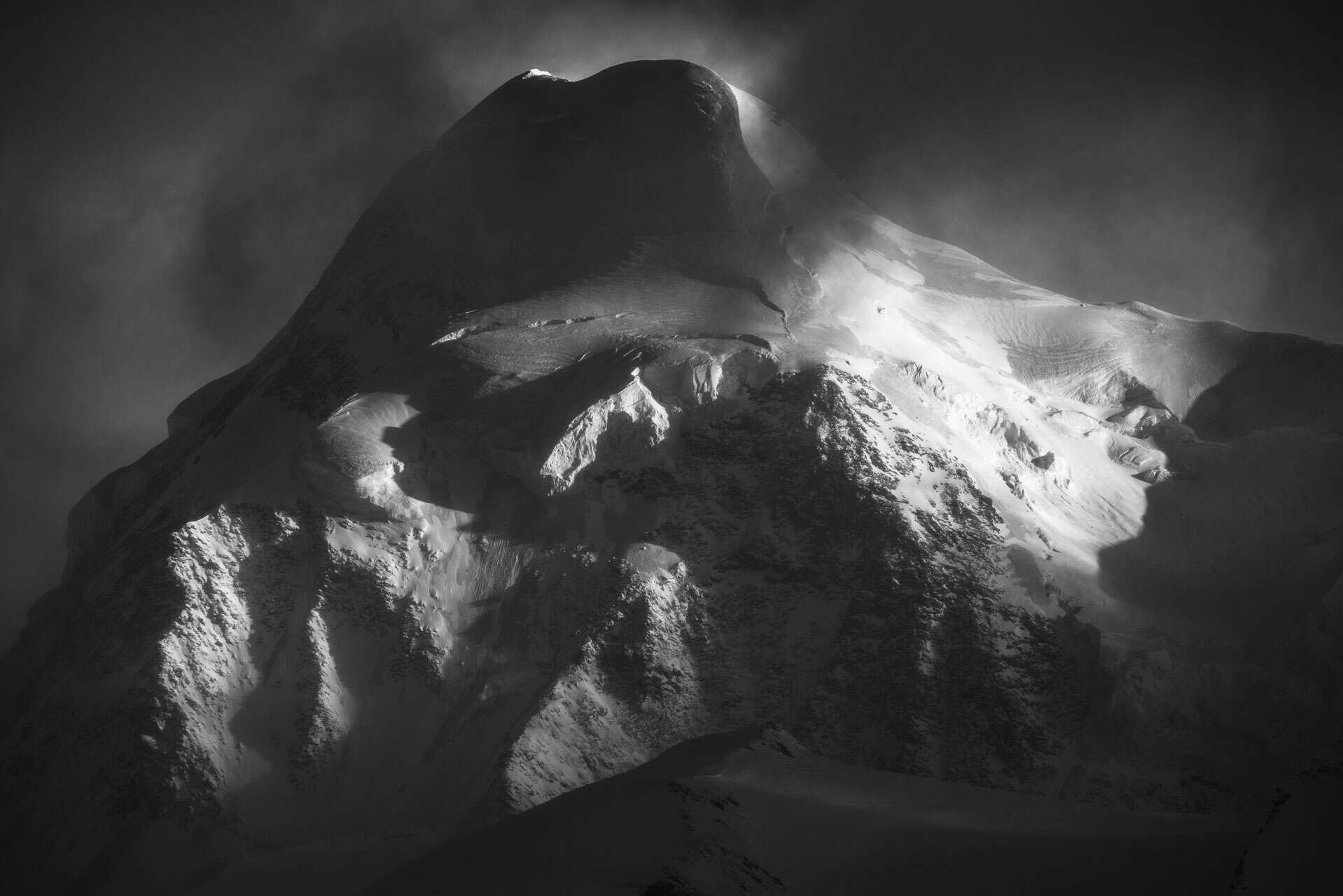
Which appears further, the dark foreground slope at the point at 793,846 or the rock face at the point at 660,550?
the rock face at the point at 660,550

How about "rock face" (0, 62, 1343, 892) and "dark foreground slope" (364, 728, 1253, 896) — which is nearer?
"dark foreground slope" (364, 728, 1253, 896)

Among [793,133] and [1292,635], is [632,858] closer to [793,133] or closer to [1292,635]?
[1292,635]

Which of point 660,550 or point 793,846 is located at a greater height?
point 660,550

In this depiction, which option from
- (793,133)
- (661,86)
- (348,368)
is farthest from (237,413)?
(793,133)

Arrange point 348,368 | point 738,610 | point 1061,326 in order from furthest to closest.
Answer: point 1061,326
point 348,368
point 738,610

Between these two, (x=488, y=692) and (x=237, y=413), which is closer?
(x=488, y=692)

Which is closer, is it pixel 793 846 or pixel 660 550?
pixel 793 846

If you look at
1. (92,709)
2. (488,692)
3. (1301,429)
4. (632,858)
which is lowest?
(92,709)

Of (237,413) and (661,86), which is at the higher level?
(661,86)
